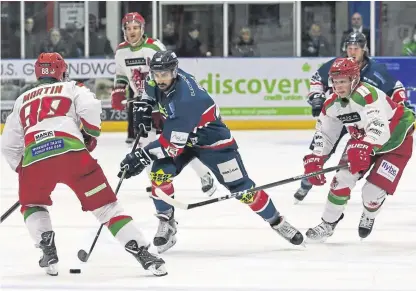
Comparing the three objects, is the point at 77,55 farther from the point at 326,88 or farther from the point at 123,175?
the point at 123,175

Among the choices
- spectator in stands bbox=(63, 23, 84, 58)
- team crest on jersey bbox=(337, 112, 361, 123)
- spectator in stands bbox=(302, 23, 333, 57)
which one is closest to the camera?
team crest on jersey bbox=(337, 112, 361, 123)

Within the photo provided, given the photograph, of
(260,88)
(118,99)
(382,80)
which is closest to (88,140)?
(382,80)

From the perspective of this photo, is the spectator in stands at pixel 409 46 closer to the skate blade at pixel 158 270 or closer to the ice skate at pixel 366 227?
the ice skate at pixel 366 227

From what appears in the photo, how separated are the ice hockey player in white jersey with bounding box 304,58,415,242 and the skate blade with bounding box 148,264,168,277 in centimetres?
100

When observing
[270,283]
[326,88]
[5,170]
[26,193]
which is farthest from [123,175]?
[5,170]

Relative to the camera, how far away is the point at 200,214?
596 centimetres

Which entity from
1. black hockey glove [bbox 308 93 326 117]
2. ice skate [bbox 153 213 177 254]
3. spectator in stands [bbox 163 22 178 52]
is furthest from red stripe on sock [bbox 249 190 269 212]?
spectator in stands [bbox 163 22 178 52]

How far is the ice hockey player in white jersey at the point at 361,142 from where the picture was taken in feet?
15.4

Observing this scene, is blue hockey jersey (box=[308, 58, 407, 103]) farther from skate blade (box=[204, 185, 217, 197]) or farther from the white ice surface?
skate blade (box=[204, 185, 217, 197])

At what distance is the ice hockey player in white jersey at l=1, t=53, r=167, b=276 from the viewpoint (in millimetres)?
4074

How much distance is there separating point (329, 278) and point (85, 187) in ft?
3.35

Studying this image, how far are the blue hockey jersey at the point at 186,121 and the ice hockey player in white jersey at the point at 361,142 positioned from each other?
0.54 meters

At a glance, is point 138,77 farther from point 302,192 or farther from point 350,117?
point 350,117

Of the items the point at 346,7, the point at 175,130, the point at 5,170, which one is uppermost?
the point at 346,7
